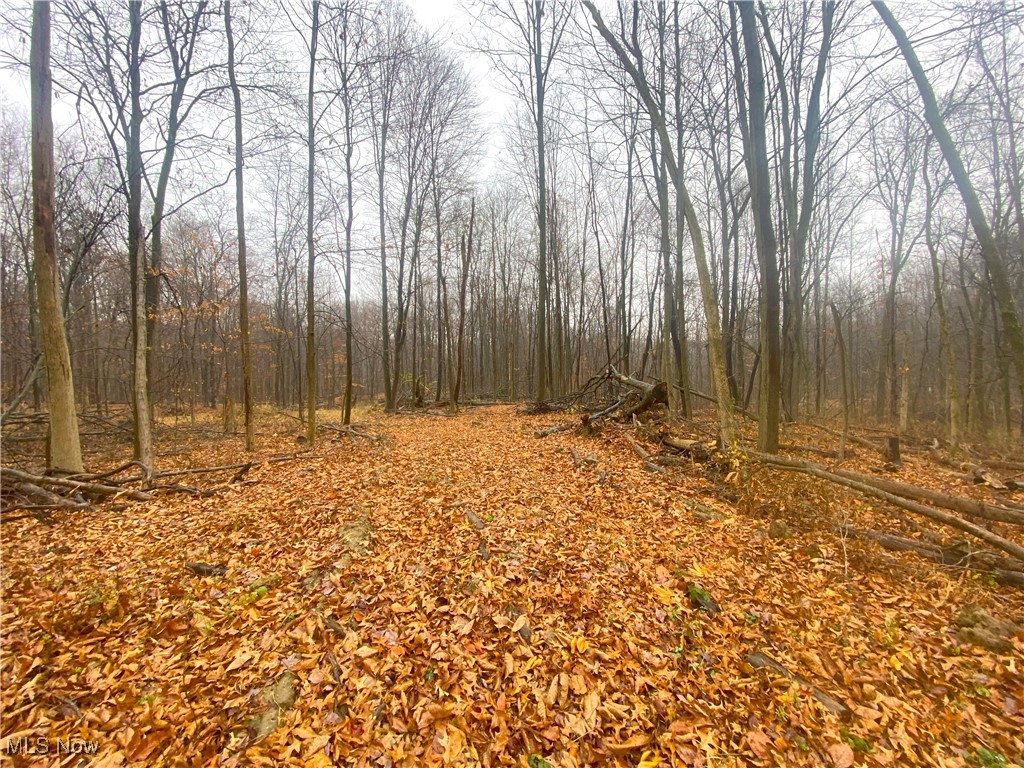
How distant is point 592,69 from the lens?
8.63 meters

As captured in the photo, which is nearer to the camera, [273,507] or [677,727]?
[677,727]

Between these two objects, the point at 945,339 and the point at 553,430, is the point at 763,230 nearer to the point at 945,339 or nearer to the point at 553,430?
the point at 553,430

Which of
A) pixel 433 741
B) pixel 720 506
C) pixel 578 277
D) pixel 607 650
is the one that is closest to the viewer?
pixel 433 741

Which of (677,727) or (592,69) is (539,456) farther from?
(592,69)

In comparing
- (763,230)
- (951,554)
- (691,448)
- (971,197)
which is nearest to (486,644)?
(951,554)

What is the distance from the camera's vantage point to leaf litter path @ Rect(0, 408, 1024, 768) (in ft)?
7.50

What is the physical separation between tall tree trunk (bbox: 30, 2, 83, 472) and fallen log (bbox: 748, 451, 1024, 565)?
10937mm

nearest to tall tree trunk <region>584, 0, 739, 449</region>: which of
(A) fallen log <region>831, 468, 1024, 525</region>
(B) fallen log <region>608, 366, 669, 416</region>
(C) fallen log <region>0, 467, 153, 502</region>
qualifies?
(A) fallen log <region>831, 468, 1024, 525</region>

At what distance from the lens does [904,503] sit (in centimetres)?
476

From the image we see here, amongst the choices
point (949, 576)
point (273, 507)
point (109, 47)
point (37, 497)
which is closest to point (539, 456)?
point (273, 507)

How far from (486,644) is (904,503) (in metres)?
5.43

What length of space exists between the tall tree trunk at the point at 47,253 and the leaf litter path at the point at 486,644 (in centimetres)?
159

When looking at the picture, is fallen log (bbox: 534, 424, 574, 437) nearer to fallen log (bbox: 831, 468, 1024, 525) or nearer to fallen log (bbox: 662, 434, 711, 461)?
fallen log (bbox: 662, 434, 711, 461)

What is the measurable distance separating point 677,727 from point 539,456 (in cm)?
582
